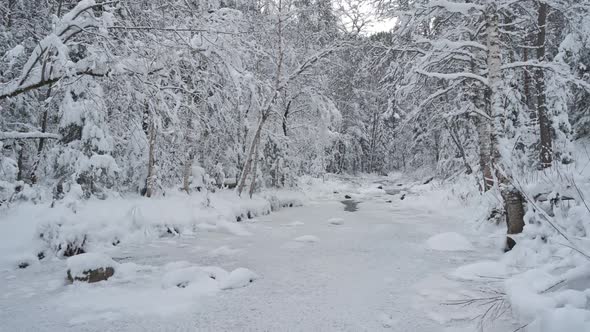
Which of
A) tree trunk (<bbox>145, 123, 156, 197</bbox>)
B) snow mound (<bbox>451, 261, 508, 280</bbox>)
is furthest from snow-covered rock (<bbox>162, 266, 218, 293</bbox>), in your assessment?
tree trunk (<bbox>145, 123, 156, 197</bbox>)

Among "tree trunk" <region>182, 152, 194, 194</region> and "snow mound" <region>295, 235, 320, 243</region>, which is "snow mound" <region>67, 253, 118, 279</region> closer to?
"snow mound" <region>295, 235, 320, 243</region>

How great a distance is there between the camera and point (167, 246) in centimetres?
734

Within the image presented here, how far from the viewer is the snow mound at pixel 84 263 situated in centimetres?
488

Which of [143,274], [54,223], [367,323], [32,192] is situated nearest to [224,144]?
[32,192]

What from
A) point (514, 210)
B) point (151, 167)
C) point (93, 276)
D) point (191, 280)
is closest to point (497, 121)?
point (514, 210)

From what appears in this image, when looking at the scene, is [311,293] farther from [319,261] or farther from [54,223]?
[54,223]

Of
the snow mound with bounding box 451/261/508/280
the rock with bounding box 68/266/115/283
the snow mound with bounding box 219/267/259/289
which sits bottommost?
the snow mound with bounding box 451/261/508/280

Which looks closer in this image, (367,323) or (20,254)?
(367,323)

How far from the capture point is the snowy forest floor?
3670mm

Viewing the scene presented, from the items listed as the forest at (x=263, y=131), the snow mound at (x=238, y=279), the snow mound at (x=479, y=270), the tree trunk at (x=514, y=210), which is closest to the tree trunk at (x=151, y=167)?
the forest at (x=263, y=131)

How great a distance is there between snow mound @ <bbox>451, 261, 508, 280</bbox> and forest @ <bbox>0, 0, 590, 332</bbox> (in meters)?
0.07

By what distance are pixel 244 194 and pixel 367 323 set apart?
11.8 metres

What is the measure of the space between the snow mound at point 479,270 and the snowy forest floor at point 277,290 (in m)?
0.11

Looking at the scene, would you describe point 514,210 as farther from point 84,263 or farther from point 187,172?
point 187,172
